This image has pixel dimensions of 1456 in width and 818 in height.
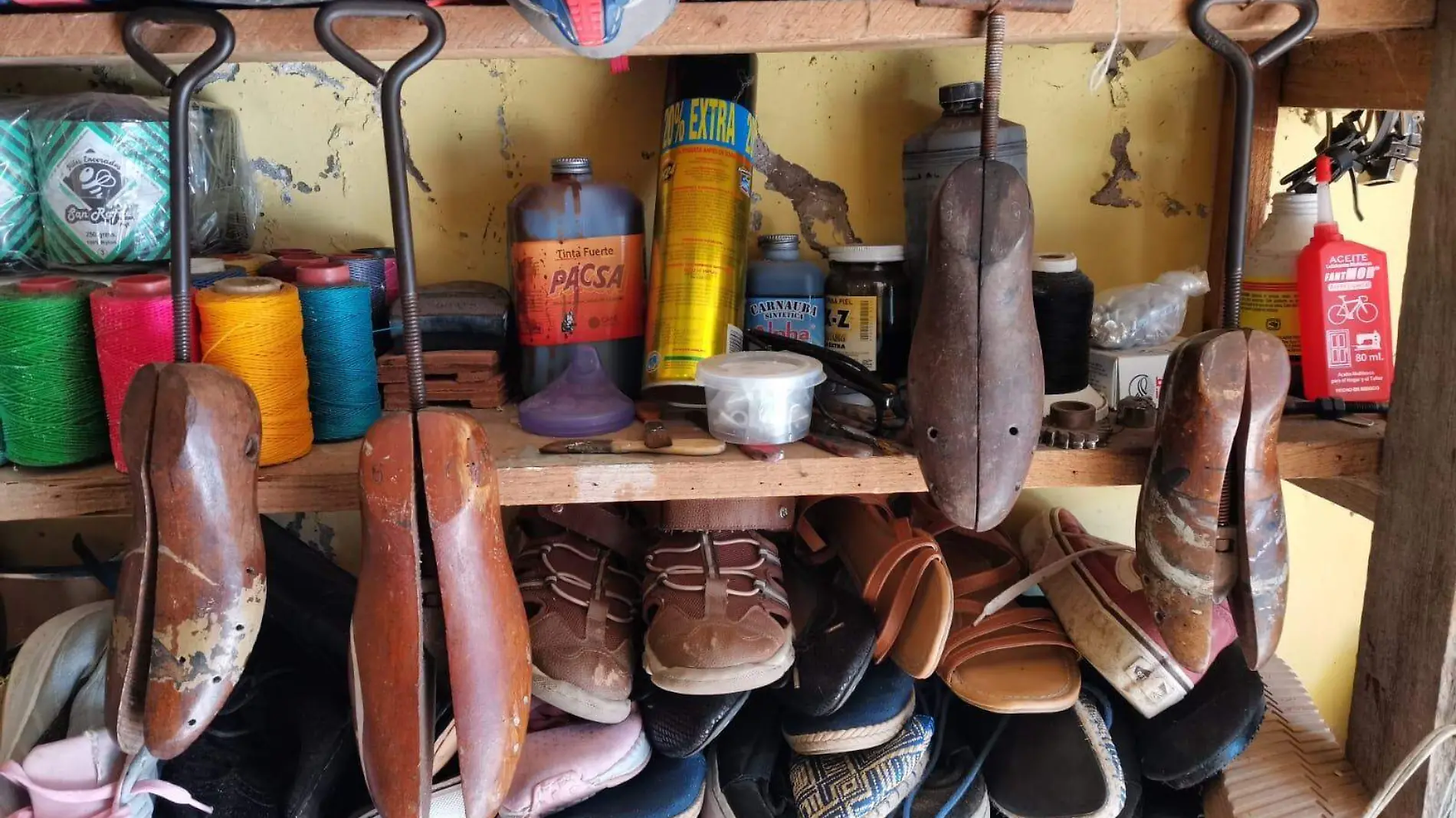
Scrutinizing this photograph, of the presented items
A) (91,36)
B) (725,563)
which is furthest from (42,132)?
(725,563)

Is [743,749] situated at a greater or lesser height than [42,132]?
lesser

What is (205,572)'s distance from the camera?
1.75 ft

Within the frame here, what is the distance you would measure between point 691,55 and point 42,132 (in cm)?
49

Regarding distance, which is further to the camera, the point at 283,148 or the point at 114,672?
the point at 283,148

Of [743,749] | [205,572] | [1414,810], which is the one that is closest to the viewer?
[205,572]

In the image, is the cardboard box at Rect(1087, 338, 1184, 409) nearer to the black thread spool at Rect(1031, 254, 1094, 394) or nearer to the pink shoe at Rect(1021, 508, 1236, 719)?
the black thread spool at Rect(1031, 254, 1094, 394)

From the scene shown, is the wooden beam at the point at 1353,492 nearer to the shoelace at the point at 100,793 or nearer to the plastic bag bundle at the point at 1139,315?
the plastic bag bundle at the point at 1139,315

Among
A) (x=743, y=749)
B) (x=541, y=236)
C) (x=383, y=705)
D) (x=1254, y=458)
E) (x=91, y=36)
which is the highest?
(x=91, y=36)

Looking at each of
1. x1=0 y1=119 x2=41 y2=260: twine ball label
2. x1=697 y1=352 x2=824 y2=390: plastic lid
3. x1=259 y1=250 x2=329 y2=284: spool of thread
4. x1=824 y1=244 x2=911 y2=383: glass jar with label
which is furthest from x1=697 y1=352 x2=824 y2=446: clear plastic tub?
x1=0 y1=119 x2=41 y2=260: twine ball label

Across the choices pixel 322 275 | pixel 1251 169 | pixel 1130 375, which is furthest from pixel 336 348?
pixel 1251 169

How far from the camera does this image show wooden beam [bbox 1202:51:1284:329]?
34.8 inches

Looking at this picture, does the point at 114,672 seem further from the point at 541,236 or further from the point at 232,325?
the point at 541,236

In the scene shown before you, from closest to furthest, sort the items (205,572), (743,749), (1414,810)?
1. (205,572)
2. (1414,810)
3. (743,749)

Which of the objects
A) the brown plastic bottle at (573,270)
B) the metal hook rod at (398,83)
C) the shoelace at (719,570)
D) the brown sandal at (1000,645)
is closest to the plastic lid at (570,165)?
the brown plastic bottle at (573,270)
